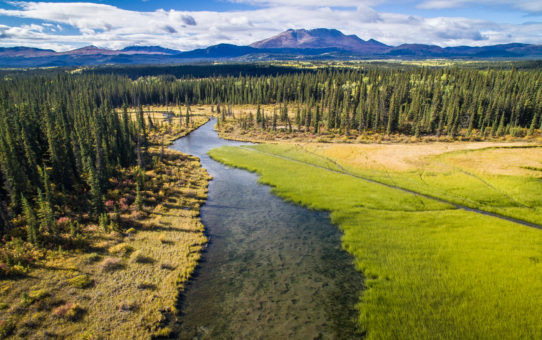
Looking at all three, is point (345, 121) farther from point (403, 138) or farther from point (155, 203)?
point (155, 203)

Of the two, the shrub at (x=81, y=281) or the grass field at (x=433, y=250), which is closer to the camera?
the grass field at (x=433, y=250)

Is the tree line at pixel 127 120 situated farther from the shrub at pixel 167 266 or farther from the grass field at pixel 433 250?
the grass field at pixel 433 250

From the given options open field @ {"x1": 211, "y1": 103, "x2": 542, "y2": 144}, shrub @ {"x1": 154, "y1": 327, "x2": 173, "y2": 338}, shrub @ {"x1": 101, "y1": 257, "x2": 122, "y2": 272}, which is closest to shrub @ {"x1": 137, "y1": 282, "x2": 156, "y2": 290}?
shrub @ {"x1": 101, "y1": 257, "x2": 122, "y2": 272}

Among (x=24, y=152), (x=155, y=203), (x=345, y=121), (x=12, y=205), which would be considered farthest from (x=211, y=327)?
(x=345, y=121)

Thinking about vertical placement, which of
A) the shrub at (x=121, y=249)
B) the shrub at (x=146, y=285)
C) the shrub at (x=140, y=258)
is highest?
the shrub at (x=121, y=249)

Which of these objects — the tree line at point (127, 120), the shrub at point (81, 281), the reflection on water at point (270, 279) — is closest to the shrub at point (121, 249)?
the shrub at point (81, 281)

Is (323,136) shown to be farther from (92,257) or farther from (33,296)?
(33,296)
